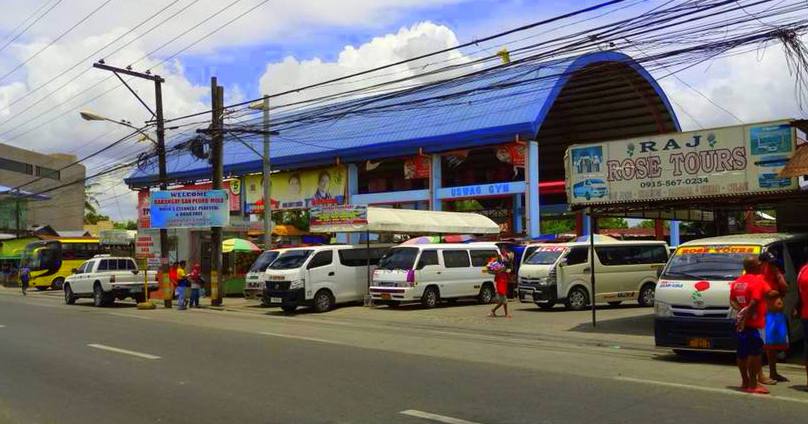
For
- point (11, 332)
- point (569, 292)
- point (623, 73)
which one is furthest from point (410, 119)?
point (11, 332)

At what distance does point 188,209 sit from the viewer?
2506 cm

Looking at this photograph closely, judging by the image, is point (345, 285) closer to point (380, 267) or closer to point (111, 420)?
point (380, 267)

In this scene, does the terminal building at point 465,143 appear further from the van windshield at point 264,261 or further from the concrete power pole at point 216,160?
the van windshield at point 264,261

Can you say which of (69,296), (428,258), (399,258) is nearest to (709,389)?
(428,258)

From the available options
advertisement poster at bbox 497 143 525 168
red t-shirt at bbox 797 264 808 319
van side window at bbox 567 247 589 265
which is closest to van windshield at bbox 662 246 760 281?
red t-shirt at bbox 797 264 808 319

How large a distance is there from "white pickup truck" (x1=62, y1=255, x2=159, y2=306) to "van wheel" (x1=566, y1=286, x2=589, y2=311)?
48.4 feet

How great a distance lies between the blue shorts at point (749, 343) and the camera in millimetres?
8250

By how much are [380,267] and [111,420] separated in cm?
1551

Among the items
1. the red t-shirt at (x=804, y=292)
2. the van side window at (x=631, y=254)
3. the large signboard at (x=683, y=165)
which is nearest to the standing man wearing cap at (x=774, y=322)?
the red t-shirt at (x=804, y=292)

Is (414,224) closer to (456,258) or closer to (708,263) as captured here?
(456,258)

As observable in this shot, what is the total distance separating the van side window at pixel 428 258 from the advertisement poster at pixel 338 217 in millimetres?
2772

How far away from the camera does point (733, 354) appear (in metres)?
10.9

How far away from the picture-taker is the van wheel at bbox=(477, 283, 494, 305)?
23391 mm

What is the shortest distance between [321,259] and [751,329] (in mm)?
14956
